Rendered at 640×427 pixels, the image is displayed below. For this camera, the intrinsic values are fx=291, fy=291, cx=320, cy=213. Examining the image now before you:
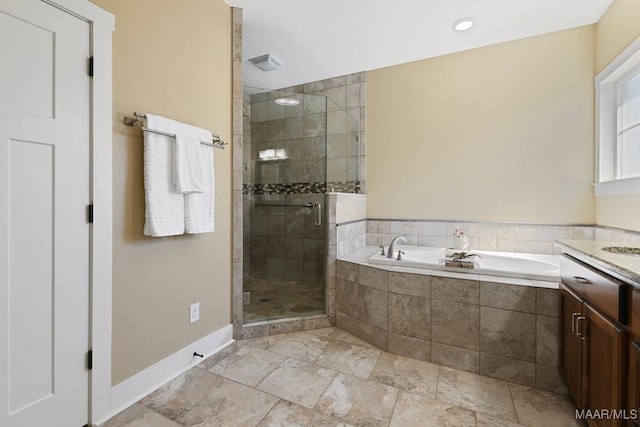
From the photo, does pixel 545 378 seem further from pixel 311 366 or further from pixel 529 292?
pixel 311 366

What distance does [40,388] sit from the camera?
48.2 inches

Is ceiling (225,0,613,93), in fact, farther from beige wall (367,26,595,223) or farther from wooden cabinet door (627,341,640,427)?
wooden cabinet door (627,341,640,427)

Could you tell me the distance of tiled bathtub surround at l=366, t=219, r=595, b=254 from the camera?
8.28 ft

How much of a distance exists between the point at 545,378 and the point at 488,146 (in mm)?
1912

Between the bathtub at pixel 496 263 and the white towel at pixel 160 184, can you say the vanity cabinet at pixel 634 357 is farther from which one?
the white towel at pixel 160 184

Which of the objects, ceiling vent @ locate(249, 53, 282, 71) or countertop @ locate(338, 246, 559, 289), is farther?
ceiling vent @ locate(249, 53, 282, 71)

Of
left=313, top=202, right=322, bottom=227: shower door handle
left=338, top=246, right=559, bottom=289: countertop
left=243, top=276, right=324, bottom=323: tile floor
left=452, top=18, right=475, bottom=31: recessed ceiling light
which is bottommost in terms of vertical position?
left=243, top=276, right=324, bottom=323: tile floor

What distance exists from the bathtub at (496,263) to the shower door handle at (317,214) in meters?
0.60

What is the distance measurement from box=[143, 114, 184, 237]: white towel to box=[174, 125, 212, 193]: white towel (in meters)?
0.04

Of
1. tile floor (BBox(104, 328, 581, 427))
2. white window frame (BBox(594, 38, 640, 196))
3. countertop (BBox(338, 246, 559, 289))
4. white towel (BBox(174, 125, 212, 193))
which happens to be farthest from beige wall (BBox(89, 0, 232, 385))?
white window frame (BBox(594, 38, 640, 196))

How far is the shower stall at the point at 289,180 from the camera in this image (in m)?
2.88

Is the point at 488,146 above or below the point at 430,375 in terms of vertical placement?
above

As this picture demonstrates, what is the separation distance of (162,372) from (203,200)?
104 cm

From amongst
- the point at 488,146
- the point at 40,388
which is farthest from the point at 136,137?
the point at 488,146
